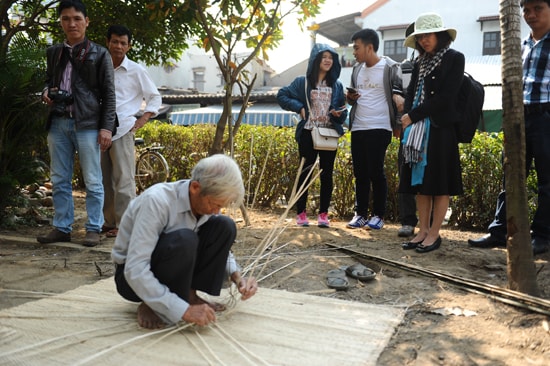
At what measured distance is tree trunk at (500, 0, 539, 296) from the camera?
2494 millimetres

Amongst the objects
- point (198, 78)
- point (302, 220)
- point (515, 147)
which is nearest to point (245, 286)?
point (515, 147)

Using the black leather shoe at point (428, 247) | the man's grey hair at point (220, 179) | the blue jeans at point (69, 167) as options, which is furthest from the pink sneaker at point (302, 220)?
the man's grey hair at point (220, 179)

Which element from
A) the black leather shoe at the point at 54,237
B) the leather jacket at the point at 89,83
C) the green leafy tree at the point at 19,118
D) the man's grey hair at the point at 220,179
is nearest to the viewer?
the man's grey hair at the point at 220,179

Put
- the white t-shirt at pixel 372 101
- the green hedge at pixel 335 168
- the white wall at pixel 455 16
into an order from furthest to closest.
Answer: the white wall at pixel 455 16 → the green hedge at pixel 335 168 → the white t-shirt at pixel 372 101

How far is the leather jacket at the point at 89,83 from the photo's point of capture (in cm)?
373

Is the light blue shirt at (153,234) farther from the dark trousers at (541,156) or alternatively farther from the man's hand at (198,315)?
the dark trousers at (541,156)

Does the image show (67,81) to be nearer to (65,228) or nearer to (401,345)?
(65,228)

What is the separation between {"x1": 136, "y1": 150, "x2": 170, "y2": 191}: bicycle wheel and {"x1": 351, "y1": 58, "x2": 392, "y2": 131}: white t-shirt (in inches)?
140

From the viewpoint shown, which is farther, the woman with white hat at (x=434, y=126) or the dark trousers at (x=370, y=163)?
the dark trousers at (x=370, y=163)

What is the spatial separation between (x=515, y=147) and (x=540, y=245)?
120 cm

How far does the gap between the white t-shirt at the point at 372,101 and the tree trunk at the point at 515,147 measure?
5.53ft

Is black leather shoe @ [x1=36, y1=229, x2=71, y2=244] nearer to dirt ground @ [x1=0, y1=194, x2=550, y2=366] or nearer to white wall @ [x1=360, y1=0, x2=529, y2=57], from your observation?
dirt ground @ [x1=0, y1=194, x2=550, y2=366]

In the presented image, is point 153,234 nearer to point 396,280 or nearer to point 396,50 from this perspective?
point 396,280

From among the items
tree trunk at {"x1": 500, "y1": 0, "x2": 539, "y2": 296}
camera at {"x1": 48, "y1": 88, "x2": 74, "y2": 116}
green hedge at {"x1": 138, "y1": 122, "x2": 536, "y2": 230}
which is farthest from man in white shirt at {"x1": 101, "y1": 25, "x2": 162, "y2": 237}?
tree trunk at {"x1": 500, "y1": 0, "x2": 539, "y2": 296}
